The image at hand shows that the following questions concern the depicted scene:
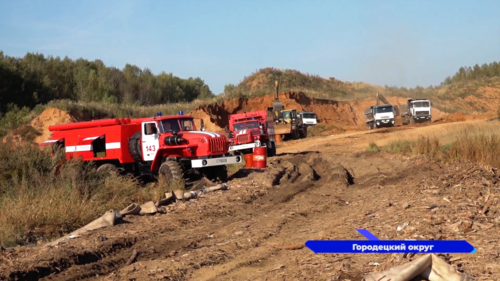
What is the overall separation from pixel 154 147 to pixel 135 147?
1027 millimetres

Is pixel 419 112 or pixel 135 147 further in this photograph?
pixel 419 112

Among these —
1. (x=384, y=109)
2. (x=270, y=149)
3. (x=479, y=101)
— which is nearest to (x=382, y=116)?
(x=384, y=109)

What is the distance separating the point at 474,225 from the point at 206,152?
10.1 m

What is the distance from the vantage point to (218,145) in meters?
16.8

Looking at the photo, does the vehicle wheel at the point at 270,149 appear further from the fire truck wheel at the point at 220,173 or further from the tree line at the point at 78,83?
the tree line at the point at 78,83

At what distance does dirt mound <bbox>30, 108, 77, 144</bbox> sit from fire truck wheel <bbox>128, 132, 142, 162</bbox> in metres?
22.7

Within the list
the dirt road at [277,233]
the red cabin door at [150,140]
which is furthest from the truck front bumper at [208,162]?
the red cabin door at [150,140]

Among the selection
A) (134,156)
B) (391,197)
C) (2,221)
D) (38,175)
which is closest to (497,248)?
(391,197)

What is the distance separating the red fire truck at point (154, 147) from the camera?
54.5 feet

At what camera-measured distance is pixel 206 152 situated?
54.4ft

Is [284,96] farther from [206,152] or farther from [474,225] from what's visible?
[474,225]

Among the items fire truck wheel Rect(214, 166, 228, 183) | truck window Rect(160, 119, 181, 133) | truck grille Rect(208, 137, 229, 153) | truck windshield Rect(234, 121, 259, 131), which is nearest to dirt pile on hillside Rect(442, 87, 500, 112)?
truck windshield Rect(234, 121, 259, 131)

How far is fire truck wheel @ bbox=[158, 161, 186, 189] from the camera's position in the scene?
15589mm

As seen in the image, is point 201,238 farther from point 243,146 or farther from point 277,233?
point 243,146
